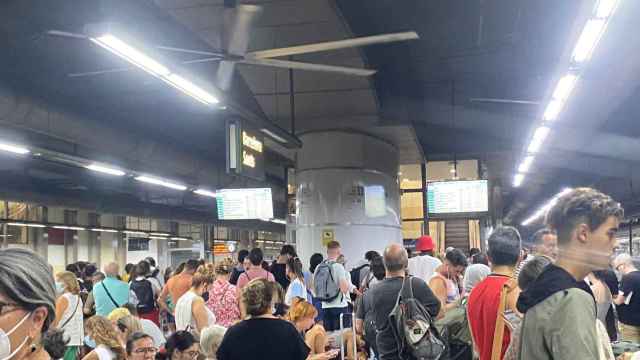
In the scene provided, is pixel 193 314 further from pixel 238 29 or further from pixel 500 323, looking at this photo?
pixel 500 323

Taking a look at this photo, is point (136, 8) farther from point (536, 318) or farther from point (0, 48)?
point (536, 318)

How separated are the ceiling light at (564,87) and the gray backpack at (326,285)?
315cm

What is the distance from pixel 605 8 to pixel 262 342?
3294 mm

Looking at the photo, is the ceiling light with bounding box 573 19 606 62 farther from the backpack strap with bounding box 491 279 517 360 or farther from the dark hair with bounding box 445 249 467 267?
the backpack strap with bounding box 491 279 517 360

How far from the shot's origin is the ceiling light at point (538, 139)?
961 cm

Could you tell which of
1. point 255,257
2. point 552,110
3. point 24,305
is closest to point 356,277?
point 255,257

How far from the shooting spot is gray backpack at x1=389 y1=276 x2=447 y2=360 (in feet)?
13.3

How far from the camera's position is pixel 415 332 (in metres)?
4.08

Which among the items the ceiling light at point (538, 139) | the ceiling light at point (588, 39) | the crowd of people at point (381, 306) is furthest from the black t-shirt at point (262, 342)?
the ceiling light at point (538, 139)

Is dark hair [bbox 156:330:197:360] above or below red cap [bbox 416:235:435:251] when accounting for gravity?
below

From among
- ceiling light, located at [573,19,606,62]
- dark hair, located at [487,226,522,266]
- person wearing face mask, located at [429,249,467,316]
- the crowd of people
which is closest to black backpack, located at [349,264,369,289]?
the crowd of people

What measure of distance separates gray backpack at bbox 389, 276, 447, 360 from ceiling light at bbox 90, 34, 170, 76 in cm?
254

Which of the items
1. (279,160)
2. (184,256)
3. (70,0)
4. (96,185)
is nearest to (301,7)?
(70,0)

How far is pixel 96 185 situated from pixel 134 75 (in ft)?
17.9
